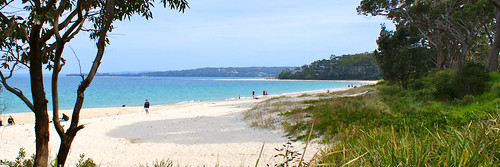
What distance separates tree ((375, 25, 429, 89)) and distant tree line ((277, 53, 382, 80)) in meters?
97.5

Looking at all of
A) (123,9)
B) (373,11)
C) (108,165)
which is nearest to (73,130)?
(123,9)

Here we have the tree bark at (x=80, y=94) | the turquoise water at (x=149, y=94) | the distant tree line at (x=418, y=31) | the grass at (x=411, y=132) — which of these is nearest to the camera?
the grass at (x=411, y=132)

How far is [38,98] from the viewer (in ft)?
Result: 13.3

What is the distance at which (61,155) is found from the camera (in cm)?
418

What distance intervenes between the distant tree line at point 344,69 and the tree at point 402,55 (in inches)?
3840

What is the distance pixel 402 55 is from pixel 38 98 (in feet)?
75.4

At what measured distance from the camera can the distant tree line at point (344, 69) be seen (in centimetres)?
12725

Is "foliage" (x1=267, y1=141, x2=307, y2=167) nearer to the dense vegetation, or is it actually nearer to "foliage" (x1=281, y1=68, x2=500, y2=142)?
the dense vegetation

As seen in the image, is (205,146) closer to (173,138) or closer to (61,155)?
(173,138)

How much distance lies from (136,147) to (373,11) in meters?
27.0

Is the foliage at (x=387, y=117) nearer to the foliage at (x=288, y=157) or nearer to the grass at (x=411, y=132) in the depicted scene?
the grass at (x=411, y=132)

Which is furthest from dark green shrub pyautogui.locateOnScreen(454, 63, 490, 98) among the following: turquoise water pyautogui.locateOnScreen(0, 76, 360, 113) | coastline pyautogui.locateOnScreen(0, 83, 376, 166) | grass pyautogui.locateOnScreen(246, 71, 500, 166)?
turquoise water pyautogui.locateOnScreen(0, 76, 360, 113)

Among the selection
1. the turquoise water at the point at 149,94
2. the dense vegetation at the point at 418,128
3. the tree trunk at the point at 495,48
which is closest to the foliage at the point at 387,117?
the dense vegetation at the point at 418,128

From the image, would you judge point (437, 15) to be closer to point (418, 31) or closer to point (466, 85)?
point (418, 31)
